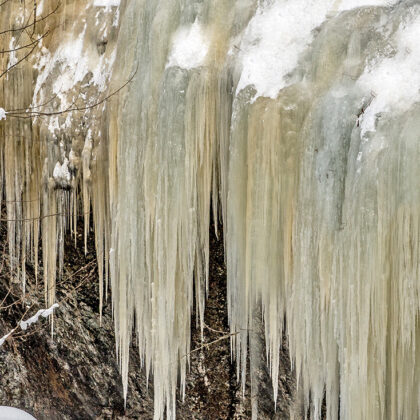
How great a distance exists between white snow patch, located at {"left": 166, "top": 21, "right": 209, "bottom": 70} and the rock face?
1.43m

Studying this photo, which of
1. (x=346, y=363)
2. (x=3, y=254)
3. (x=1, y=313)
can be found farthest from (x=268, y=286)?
(x=1, y=313)

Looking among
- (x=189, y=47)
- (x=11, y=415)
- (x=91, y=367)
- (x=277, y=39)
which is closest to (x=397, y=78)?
(x=277, y=39)

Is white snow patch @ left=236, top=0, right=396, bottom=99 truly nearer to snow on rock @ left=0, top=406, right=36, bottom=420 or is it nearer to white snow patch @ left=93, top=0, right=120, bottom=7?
white snow patch @ left=93, top=0, right=120, bottom=7

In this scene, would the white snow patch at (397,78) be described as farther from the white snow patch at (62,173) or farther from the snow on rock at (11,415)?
the snow on rock at (11,415)

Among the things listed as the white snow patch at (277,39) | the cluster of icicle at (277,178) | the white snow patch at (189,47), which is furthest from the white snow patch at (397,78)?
the white snow patch at (189,47)

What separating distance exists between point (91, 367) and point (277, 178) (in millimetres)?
2755

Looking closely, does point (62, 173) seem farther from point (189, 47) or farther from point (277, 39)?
point (277, 39)

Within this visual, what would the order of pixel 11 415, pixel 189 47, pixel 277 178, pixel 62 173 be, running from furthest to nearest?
pixel 62 173
pixel 11 415
pixel 189 47
pixel 277 178

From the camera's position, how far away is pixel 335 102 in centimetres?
343

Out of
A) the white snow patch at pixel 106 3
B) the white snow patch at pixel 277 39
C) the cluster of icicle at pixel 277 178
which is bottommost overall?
the cluster of icicle at pixel 277 178

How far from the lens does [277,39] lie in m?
3.72

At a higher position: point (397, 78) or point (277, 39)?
point (277, 39)

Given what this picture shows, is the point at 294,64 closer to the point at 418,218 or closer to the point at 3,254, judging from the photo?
the point at 418,218

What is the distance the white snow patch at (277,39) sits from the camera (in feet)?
12.0
